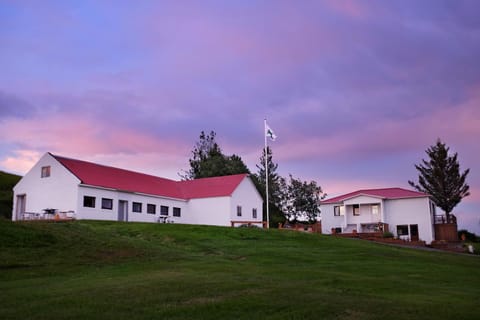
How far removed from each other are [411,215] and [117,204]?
85.6 feet

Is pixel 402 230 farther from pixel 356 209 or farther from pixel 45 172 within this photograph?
pixel 45 172

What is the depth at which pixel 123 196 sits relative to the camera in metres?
41.5

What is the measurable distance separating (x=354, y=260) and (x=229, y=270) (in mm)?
8085

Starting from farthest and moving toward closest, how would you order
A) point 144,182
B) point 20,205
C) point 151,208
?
point 144,182, point 151,208, point 20,205

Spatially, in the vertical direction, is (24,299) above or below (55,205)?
below

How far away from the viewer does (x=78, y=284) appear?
13539mm

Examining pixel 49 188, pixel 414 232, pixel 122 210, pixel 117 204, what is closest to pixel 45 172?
pixel 49 188

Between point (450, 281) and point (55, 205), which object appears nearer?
point (450, 281)

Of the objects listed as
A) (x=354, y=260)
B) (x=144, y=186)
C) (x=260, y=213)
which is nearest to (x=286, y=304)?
(x=354, y=260)

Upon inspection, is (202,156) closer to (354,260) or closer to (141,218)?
(141,218)

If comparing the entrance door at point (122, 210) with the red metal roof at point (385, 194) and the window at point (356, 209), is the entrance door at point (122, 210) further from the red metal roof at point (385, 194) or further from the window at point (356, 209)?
the window at point (356, 209)

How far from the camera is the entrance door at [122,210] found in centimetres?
4122

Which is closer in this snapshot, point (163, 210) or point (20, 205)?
point (20, 205)

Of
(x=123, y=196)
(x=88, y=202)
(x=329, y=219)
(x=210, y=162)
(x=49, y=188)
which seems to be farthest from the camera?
(x=210, y=162)
